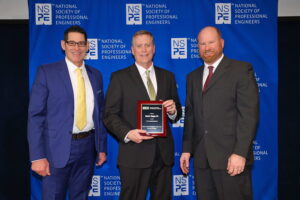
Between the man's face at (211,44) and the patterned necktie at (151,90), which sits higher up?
the man's face at (211,44)

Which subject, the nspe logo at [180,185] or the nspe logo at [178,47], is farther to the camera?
the nspe logo at [180,185]

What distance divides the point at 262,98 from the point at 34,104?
289 cm

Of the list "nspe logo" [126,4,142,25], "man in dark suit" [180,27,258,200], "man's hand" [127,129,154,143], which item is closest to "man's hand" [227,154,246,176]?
"man in dark suit" [180,27,258,200]

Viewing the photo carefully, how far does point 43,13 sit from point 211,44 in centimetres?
233

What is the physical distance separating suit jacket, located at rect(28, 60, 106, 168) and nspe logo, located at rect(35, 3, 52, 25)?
4.16 feet

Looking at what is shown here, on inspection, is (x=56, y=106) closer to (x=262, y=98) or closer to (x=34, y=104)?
(x=34, y=104)

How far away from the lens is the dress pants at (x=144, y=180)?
8.39 feet

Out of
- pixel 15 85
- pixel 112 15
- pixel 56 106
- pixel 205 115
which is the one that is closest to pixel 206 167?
pixel 205 115

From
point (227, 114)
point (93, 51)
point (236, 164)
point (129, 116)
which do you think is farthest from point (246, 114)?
point (93, 51)

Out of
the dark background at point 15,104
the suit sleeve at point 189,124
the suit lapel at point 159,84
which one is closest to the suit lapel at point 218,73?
the suit sleeve at point 189,124

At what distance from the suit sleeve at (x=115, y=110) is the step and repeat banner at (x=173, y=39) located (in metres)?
1.12

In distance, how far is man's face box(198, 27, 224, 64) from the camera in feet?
8.11

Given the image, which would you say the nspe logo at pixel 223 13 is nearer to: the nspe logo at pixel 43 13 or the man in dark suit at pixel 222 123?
the man in dark suit at pixel 222 123

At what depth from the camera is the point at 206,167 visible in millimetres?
2480
